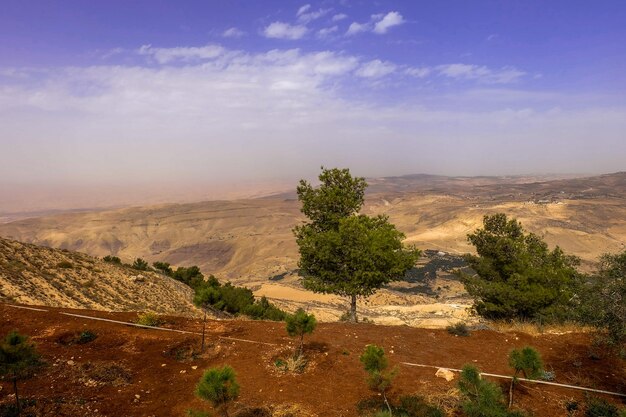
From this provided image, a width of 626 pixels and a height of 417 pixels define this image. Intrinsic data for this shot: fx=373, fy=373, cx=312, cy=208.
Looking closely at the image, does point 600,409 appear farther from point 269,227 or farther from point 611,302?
point 269,227

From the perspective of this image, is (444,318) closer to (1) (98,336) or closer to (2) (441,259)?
(1) (98,336)

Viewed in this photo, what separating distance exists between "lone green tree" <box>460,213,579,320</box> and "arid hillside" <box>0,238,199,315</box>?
16691mm

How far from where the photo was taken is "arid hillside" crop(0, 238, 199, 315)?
1717 cm

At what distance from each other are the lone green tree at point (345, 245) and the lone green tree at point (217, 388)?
10.7m

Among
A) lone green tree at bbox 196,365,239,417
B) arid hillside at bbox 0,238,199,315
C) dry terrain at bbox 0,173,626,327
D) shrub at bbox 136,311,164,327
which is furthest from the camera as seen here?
dry terrain at bbox 0,173,626,327

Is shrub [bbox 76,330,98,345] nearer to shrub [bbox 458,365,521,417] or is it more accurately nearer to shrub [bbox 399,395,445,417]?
shrub [bbox 399,395,445,417]

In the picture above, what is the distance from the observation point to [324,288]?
17766 mm

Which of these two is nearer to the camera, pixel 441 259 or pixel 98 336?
pixel 98 336

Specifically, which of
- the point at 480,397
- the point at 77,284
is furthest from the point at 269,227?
the point at 480,397

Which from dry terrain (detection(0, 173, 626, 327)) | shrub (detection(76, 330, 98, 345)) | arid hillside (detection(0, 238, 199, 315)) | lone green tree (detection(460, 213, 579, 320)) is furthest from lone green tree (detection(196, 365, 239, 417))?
dry terrain (detection(0, 173, 626, 327))

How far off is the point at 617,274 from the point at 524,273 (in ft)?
31.0

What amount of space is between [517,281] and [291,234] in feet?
320

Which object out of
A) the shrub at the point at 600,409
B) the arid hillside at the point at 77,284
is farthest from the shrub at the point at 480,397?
the arid hillside at the point at 77,284

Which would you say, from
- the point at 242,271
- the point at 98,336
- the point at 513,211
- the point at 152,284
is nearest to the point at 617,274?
the point at 98,336
